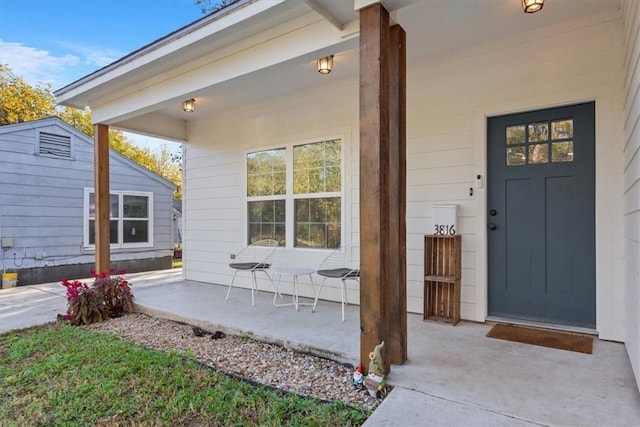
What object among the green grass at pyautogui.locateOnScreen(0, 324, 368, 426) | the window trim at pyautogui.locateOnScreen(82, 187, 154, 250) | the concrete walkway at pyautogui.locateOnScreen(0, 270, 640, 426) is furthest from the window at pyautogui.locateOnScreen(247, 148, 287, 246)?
the window trim at pyautogui.locateOnScreen(82, 187, 154, 250)

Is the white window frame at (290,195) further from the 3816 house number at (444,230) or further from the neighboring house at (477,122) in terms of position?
the 3816 house number at (444,230)

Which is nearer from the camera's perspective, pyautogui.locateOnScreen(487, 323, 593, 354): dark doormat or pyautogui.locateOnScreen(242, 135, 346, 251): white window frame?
pyautogui.locateOnScreen(487, 323, 593, 354): dark doormat

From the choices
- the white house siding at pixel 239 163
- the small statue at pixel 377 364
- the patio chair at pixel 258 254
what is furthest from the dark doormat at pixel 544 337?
the patio chair at pixel 258 254

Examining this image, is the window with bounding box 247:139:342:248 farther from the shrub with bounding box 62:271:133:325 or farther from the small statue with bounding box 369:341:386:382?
the small statue with bounding box 369:341:386:382

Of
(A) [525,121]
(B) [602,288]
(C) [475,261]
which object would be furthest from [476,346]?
(A) [525,121]

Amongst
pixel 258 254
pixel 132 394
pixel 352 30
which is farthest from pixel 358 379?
pixel 258 254

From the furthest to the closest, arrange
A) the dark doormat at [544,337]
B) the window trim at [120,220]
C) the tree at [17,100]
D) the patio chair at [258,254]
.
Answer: the tree at [17,100] < the window trim at [120,220] < the patio chair at [258,254] < the dark doormat at [544,337]

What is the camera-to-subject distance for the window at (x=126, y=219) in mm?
7363

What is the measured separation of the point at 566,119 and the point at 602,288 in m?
1.46

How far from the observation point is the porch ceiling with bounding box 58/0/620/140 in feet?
8.36

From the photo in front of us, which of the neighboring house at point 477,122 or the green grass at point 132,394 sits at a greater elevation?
the neighboring house at point 477,122

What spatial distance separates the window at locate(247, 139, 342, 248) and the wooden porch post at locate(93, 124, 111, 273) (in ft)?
6.29

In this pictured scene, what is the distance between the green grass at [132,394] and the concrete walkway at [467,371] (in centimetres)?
44

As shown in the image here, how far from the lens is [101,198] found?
15.4 ft
